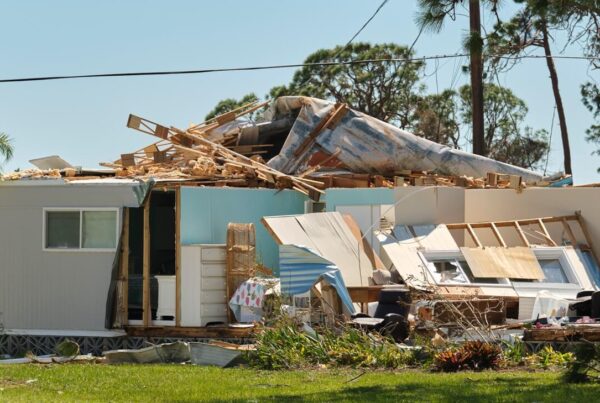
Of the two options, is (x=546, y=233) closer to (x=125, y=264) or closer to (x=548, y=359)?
(x=548, y=359)

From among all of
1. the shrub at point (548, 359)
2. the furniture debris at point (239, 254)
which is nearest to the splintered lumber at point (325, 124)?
the furniture debris at point (239, 254)

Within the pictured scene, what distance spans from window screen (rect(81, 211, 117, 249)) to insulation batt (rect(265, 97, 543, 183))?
5.48 m

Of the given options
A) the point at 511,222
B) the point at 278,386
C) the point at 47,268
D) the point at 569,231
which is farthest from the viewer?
the point at 569,231

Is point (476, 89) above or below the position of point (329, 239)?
above

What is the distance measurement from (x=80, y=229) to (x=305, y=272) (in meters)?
5.10

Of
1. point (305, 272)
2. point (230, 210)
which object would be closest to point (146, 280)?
point (230, 210)

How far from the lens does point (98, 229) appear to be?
72.5 ft

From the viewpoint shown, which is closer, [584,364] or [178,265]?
[584,364]

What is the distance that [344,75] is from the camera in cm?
5434

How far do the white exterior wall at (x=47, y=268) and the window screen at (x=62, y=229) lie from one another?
0.52 ft

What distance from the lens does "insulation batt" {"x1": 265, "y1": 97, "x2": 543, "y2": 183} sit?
26.7 metres

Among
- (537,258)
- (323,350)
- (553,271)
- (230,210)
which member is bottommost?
(323,350)

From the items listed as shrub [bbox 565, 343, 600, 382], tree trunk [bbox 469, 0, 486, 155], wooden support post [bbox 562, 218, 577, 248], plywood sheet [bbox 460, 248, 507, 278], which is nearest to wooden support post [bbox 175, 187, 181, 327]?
plywood sheet [bbox 460, 248, 507, 278]

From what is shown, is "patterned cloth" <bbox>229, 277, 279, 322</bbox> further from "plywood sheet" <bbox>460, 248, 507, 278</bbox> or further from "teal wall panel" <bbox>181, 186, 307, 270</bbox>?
"plywood sheet" <bbox>460, 248, 507, 278</bbox>
